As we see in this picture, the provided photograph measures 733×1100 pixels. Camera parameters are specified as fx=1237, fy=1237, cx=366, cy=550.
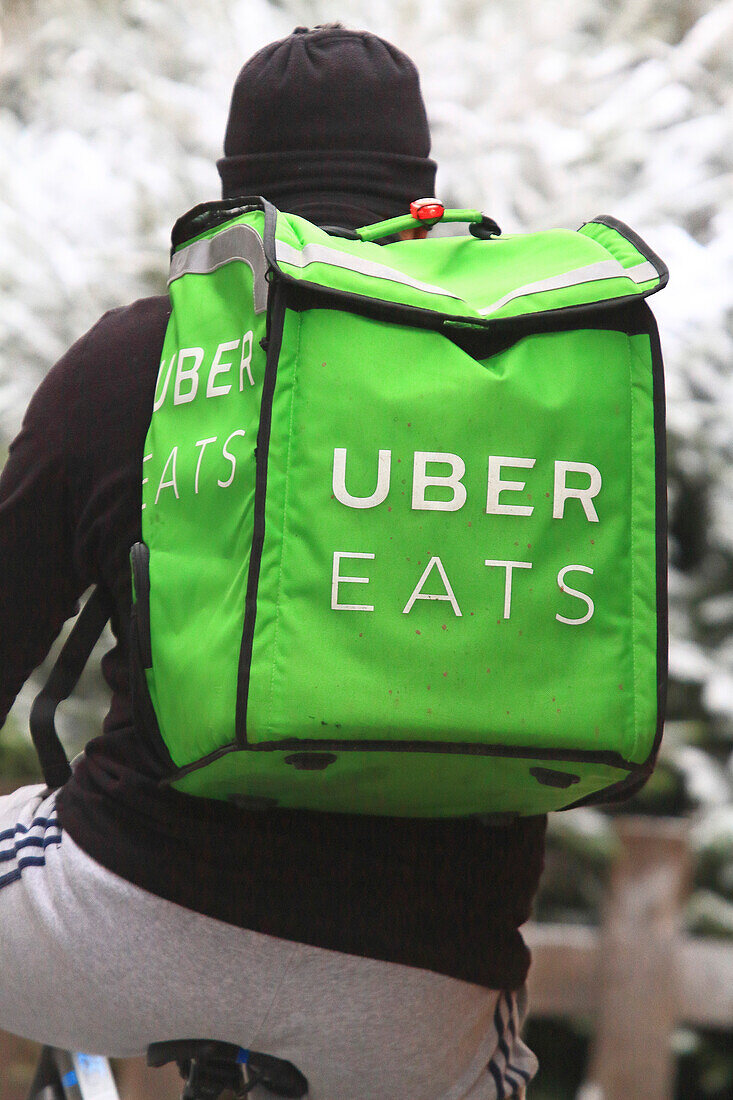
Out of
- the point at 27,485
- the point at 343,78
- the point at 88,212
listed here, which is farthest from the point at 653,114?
the point at 27,485

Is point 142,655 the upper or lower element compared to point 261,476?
lower

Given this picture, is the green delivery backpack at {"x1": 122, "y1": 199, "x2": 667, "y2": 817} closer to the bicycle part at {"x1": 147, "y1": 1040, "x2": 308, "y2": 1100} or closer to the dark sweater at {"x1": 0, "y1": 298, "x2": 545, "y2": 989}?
the dark sweater at {"x1": 0, "y1": 298, "x2": 545, "y2": 989}

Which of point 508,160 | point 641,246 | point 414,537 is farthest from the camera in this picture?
point 508,160

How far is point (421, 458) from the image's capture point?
3.38 feet

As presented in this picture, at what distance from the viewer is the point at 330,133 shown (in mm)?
1318

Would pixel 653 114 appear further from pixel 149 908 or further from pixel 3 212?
pixel 149 908

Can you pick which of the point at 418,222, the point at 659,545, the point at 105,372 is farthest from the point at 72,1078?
the point at 418,222

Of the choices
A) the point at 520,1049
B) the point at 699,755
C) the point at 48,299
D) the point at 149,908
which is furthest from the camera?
the point at 48,299

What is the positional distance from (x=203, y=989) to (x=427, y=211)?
0.79m

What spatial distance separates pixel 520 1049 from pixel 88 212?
8.81ft

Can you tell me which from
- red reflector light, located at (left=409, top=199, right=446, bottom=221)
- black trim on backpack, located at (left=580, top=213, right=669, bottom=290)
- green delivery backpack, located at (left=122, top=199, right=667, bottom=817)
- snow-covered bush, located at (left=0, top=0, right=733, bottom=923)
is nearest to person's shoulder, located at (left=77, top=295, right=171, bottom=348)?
green delivery backpack, located at (left=122, top=199, right=667, bottom=817)

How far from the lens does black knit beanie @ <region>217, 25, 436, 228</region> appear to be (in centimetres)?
131

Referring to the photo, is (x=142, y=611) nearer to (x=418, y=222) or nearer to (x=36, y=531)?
(x=36, y=531)

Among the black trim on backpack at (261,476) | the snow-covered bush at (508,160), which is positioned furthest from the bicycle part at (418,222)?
the snow-covered bush at (508,160)
